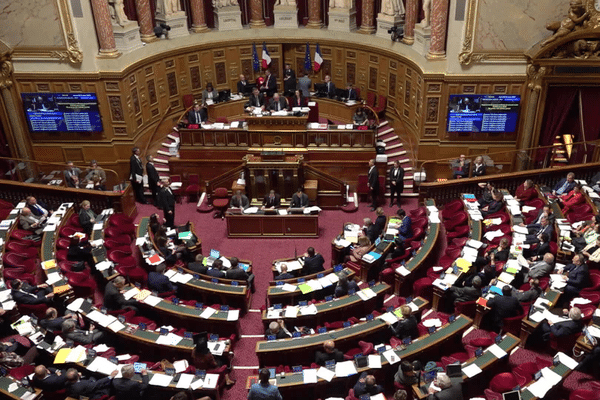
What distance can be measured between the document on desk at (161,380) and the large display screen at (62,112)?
1064 cm

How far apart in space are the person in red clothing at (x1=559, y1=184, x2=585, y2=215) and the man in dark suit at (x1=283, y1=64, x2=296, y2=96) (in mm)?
10015

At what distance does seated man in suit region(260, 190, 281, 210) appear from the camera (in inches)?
653

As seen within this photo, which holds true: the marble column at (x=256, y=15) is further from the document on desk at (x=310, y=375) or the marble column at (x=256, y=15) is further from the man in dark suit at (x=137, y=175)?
the document on desk at (x=310, y=375)

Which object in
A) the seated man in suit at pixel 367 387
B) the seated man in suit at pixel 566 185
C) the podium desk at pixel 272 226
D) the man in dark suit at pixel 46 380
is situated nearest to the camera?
the seated man in suit at pixel 367 387

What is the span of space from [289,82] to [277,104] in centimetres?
274

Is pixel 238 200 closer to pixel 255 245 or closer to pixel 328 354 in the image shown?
pixel 255 245

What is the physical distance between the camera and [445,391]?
9320 millimetres

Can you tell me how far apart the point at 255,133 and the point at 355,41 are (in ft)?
19.0

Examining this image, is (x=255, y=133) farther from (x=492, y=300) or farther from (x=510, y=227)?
(x=492, y=300)

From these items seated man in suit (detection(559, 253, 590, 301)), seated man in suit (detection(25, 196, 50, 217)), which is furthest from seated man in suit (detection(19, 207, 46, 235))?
seated man in suit (detection(559, 253, 590, 301))

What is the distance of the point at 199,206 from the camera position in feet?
59.1

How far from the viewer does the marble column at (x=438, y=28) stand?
55.2ft

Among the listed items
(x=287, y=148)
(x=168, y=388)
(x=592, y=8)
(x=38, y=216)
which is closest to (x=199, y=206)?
(x=287, y=148)

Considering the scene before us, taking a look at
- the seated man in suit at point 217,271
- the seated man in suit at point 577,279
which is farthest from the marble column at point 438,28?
the seated man in suit at point 217,271
